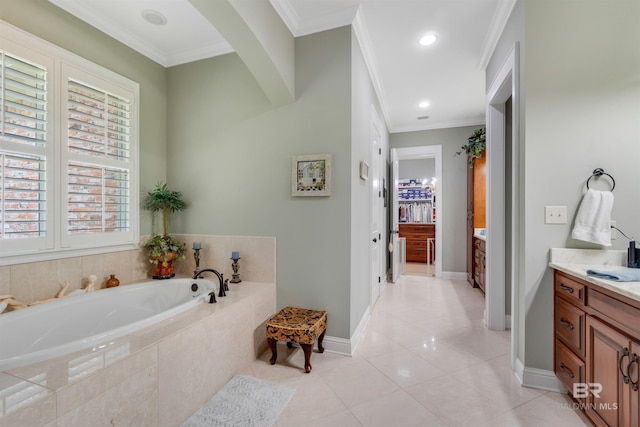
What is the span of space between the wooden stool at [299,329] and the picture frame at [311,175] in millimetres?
997

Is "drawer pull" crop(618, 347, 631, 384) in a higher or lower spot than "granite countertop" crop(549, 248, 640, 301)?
lower

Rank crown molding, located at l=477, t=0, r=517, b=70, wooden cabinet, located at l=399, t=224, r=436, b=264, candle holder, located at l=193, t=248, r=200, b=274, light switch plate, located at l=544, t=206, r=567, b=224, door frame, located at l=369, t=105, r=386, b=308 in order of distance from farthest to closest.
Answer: wooden cabinet, located at l=399, t=224, r=436, b=264 → door frame, located at l=369, t=105, r=386, b=308 → candle holder, located at l=193, t=248, r=200, b=274 → crown molding, located at l=477, t=0, r=517, b=70 → light switch plate, located at l=544, t=206, r=567, b=224

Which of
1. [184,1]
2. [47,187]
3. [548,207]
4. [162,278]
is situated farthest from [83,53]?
[548,207]

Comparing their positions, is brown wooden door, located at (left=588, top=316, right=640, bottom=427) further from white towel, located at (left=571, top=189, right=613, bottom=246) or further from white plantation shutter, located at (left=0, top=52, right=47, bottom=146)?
white plantation shutter, located at (left=0, top=52, right=47, bottom=146)

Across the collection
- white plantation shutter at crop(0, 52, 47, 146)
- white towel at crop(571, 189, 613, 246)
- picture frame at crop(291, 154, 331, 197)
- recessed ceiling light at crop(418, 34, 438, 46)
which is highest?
recessed ceiling light at crop(418, 34, 438, 46)

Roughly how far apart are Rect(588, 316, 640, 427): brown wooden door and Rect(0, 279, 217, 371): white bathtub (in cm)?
234

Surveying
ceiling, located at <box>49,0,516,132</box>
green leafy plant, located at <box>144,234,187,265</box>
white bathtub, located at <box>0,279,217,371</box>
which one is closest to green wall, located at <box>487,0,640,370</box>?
ceiling, located at <box>49,0,516,132</box>

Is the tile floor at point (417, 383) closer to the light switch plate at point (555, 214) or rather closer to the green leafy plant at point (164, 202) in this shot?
the light switch plate at point (555, 214)

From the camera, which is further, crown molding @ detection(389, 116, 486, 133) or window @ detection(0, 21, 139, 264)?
crown molding @ detection(389, 116, 486, 133)

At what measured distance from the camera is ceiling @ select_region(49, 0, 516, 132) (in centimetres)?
216

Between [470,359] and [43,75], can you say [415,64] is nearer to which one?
[470,359]

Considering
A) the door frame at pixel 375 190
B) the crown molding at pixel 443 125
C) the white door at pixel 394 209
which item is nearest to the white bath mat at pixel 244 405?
the door frame at pixel 375 190

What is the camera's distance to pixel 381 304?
3518 mm

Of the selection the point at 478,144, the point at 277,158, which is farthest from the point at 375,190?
the point at 478,144
